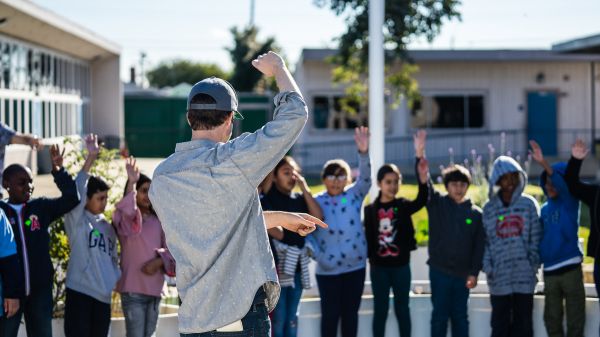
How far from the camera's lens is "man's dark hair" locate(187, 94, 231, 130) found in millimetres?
3172

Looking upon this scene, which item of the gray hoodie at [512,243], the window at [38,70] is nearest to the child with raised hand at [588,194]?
the gray hoodie at [512,243]

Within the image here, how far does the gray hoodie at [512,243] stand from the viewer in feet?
20.9

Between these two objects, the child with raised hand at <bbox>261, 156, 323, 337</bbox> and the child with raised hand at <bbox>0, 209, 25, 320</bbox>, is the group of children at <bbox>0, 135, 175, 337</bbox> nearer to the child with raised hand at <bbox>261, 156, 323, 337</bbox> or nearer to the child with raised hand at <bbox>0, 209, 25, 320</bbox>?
the child with raised hand at <bbox>0, 209, 25, 320</bbox>

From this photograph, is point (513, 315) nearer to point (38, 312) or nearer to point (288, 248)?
point (288, 248)

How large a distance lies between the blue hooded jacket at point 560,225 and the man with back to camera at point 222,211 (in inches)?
148

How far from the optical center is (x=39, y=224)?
5.47 m

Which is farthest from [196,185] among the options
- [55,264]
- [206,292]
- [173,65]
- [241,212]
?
[173,65]

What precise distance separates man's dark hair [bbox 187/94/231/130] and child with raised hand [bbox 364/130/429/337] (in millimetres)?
3448

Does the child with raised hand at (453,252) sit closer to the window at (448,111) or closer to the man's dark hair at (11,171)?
the man's dark hair at (11,171)

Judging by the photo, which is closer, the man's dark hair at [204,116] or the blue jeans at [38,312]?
the man's dark hair at [204,116]

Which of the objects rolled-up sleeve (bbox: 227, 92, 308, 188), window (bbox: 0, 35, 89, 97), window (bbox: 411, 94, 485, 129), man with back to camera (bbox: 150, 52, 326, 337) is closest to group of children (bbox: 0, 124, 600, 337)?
man with back to camera (bbox: 150, 52, 326, 337)

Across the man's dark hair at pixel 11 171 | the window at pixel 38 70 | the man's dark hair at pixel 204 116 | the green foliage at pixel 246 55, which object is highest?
the green foliage at pixel 246 55

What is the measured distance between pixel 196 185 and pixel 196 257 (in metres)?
0.27

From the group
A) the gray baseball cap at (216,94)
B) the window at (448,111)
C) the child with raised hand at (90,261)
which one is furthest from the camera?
the window at (448,111)
